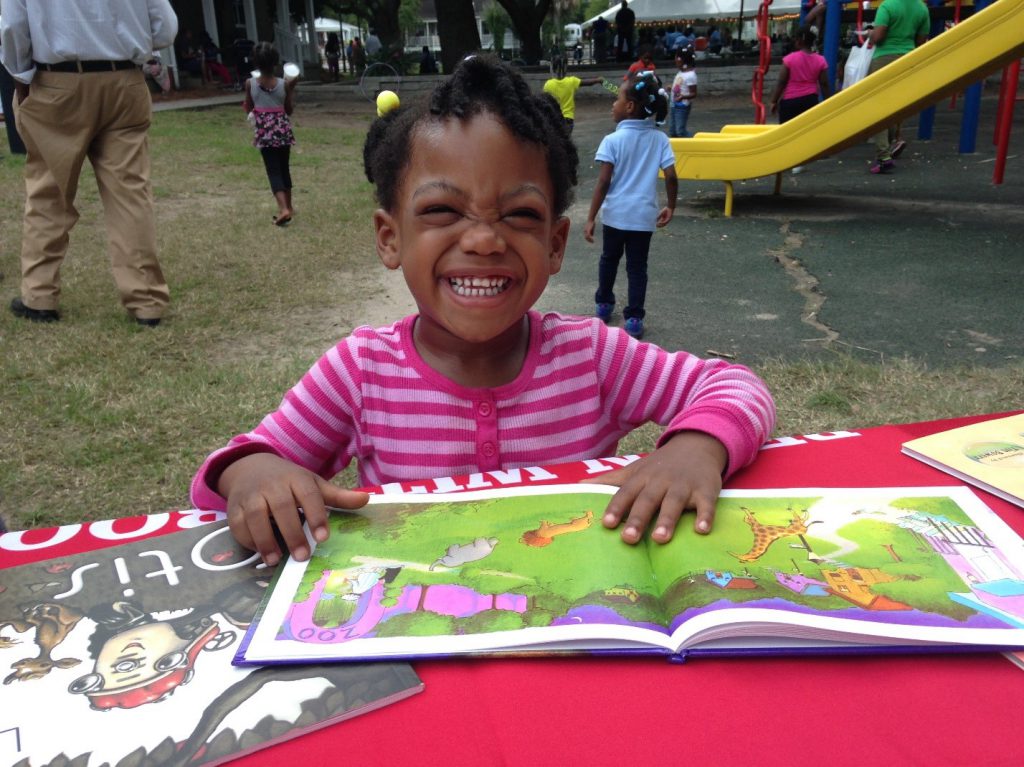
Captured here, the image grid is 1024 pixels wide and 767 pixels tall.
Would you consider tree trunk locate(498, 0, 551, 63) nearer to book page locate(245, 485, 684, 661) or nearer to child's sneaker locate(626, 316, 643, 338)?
child's sneaker locate(626, 316, 643, 338)

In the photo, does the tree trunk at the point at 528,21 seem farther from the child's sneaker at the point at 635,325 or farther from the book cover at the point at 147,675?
the book cover at the point at 147,675

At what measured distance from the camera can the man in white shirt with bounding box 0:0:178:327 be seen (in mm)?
3494

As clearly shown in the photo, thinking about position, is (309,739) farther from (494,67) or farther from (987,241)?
(987,241)

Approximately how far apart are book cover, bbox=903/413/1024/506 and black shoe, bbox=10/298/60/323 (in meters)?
3.81

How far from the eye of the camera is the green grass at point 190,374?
2.57 m

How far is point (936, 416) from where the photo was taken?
2779 mm

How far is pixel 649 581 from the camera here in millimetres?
834

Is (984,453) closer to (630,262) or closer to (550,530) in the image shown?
(550,530)

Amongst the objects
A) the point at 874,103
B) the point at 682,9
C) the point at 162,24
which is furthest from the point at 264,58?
the point at 682,9

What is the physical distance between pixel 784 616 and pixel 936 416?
7.66ft

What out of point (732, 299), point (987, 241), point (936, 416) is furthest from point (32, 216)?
point (987, 241)

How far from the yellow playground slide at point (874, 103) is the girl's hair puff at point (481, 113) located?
524 cm

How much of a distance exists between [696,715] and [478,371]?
777 millimetres

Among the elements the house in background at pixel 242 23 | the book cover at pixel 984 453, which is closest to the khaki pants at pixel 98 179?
the book cover at pixel 984 453
